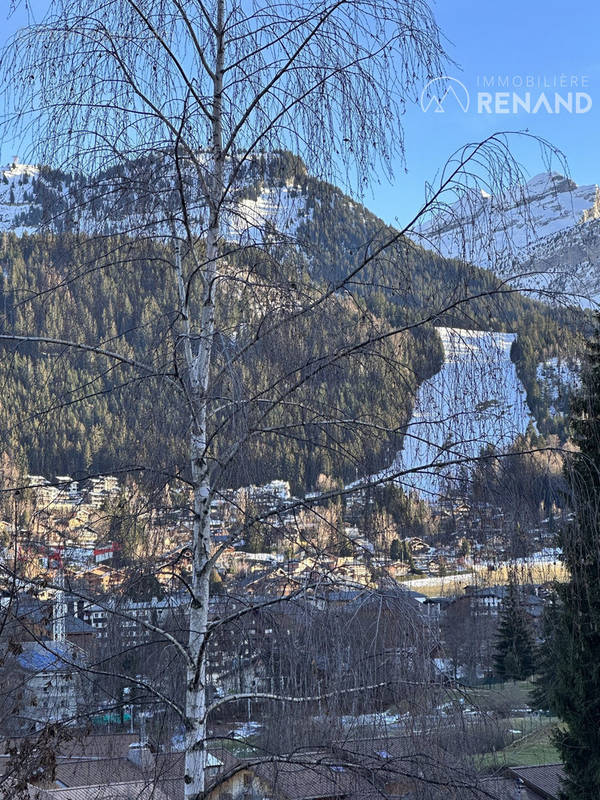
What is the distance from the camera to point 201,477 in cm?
322

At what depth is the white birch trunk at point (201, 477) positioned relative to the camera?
10.1ft

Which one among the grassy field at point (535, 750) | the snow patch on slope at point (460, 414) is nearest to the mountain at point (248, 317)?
the snow patch on slope at point (460, 414)

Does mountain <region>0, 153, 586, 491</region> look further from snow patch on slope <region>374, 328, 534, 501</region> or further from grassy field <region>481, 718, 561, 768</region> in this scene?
grassy field <region>481, 718, 561, 768</region>

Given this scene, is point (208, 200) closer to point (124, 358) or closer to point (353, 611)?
point (124, 358)

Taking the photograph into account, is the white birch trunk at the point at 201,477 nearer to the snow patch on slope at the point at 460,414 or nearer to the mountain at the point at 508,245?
the snow patch on slope at the point at 460,414

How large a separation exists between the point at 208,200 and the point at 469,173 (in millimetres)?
1027

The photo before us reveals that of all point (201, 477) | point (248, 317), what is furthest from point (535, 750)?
point (248, 317)

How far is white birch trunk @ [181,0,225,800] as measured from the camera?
3.08 metres

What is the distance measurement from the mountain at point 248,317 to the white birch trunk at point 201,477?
87 mm

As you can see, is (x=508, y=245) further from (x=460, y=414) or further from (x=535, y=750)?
(x=535, y=750)

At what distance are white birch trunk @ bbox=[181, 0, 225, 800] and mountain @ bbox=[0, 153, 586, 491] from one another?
9 cm

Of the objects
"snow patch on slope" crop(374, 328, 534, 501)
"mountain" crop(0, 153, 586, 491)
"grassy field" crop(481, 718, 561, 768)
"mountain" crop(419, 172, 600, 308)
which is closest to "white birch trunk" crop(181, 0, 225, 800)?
"mountain" crop(0, 153, 586, 491)

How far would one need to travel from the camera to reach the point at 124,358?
319cm

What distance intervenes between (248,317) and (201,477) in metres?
0.66
